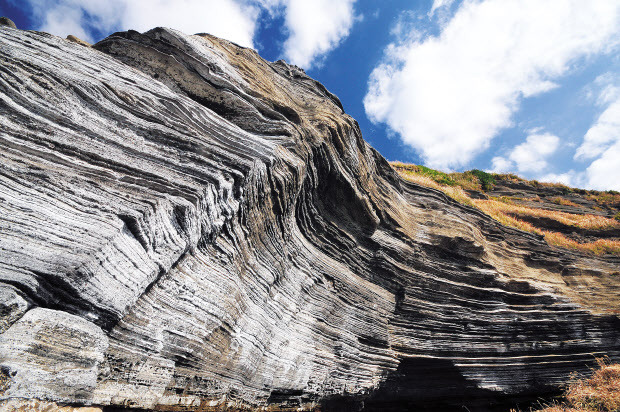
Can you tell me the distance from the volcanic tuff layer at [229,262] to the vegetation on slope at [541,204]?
8.49m

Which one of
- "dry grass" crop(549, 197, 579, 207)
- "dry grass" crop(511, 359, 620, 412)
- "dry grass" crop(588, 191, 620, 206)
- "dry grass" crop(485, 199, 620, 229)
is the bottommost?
"dry grass" crop(511, 359, 620, 412)

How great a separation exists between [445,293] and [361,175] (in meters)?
6.58

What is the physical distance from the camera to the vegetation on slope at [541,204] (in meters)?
24.6

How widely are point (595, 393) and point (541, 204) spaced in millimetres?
24701

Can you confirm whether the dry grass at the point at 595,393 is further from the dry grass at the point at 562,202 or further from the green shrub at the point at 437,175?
the dry grass at the point at 562,202

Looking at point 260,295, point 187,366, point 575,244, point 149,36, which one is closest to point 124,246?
point 187,366

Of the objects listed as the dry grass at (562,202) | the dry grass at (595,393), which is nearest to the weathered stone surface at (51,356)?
the dry grass at (595,393)

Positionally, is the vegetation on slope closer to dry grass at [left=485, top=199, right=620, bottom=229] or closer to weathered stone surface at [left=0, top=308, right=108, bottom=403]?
dry grass at [left=485, top=199, right=620, bottom=229]

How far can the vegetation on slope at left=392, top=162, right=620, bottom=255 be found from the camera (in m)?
24.6

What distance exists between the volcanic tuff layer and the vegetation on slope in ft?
27.9

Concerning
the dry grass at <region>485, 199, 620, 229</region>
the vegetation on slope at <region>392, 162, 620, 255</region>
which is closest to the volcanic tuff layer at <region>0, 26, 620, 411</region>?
the vegetation on slope at <region>392, 162, 620, 255</region>

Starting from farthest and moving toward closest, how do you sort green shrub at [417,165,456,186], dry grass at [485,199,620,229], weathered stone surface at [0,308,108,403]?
1. green shrub at [417,165,456,186]
2. dry grass at [485,199,620,229]
3. weathered stone surface at [0,308,108,403]

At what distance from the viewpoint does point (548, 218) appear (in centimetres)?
2722

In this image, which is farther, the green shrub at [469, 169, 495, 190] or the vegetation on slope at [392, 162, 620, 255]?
the green shrub at [469, 169, 495, 190]
